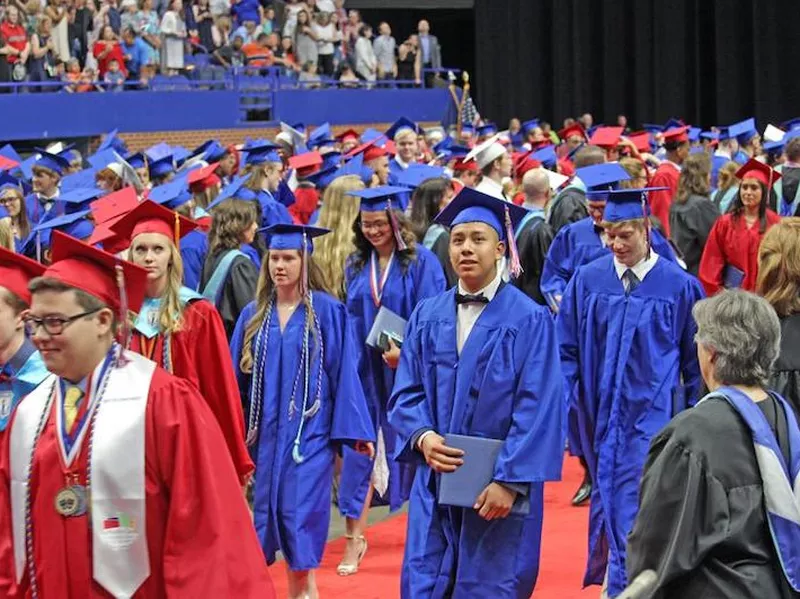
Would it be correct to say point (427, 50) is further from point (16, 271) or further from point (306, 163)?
point (16, 271)

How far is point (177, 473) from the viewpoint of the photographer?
138 inches

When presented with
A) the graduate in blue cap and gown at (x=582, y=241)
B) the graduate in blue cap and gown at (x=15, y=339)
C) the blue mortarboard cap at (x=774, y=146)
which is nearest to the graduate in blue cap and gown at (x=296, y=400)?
the graduate in blue cap and gown at (x=15, y=339)

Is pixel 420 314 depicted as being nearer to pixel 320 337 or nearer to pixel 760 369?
pixel 320 337

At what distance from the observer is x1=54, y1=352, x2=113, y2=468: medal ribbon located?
140 inches

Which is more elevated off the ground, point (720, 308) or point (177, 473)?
point (720, 308)

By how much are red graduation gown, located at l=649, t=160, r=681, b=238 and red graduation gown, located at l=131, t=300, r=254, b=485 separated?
6449 millimetres

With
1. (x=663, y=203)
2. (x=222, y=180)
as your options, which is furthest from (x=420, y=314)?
(x=222, y=180)

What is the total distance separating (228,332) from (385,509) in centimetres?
171

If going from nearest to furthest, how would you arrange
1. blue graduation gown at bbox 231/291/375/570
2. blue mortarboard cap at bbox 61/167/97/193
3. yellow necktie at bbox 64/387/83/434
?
yellow necktie at bbox 64/387/83/434, blue graduation gown at bbox 231/291/375/570, blue mortarboard cap at bbox 61/167/97/193

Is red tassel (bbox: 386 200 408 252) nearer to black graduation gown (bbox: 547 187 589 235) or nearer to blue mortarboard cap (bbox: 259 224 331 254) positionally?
blue mortarboard cap (bbox: 259 224 331 254)

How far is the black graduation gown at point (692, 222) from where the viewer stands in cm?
1062

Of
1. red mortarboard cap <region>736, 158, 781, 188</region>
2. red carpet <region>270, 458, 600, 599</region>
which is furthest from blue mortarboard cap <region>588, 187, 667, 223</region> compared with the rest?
red mortarboard cap <region>736, 158, 781, 188</region>

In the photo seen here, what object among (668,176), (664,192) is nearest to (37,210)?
(664,192)

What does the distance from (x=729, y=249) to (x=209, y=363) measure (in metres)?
4.36
